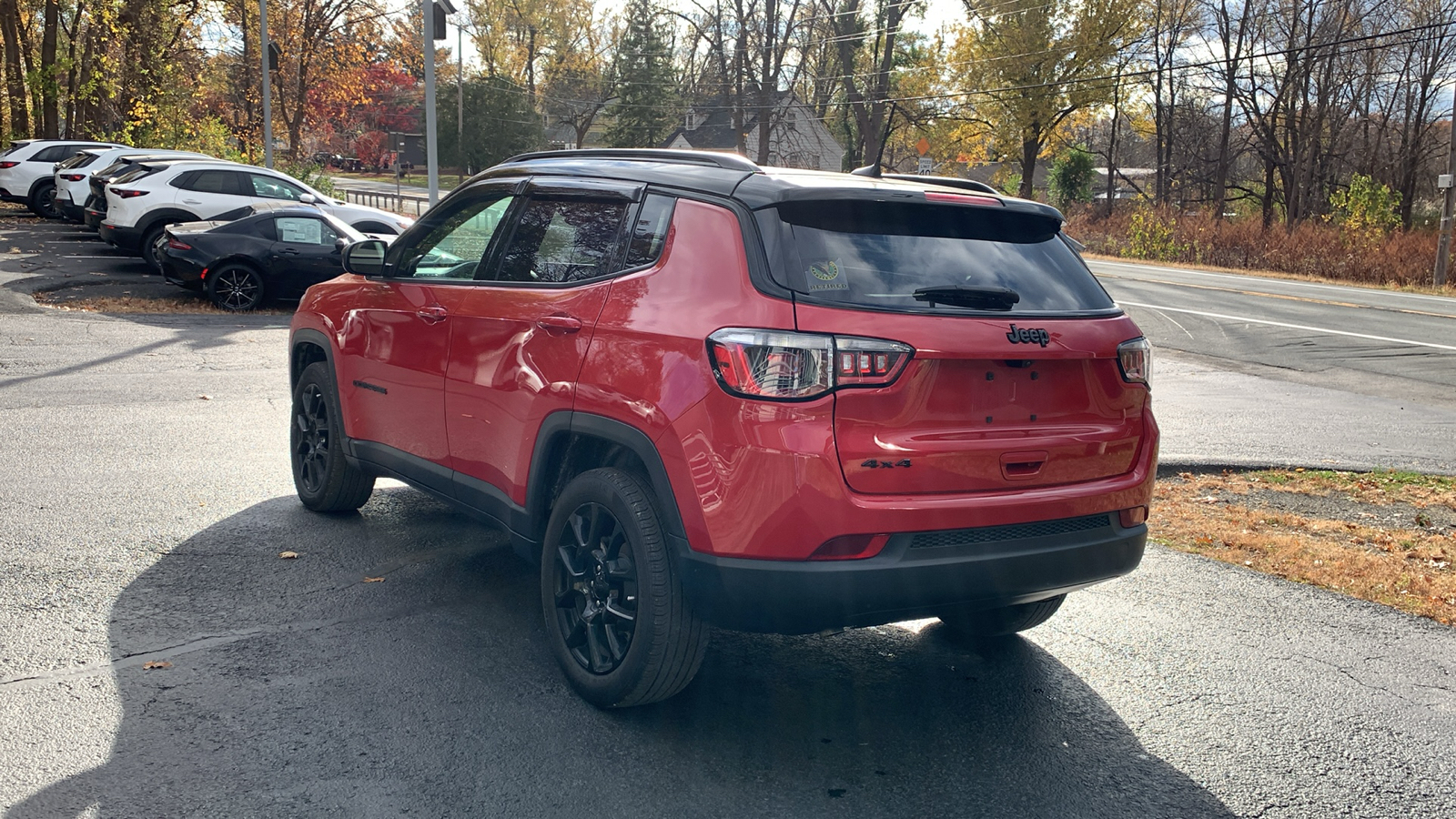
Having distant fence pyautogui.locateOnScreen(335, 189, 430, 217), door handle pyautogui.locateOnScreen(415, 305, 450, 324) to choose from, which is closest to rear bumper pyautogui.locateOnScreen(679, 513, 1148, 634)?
door handle pyautogui.locateOnScreen(415, 305, 450, 324)

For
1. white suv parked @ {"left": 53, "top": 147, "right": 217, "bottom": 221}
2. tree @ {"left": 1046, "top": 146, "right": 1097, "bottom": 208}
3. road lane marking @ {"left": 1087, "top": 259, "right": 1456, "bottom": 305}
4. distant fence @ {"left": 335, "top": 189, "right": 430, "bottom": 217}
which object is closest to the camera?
white suv parked @ {"left": 53, "top": 147, "right": 217, "bottom": 221}

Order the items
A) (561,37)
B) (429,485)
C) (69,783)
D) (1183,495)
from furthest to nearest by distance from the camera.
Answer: (561,37), (1183,495), (429,485), (69,783)

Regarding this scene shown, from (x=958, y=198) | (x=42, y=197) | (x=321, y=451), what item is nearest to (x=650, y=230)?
(x=958, y=198)

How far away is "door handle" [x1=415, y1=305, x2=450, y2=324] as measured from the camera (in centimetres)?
494

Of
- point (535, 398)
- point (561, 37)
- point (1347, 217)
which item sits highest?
point (561, 37)

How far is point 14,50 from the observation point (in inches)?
1522

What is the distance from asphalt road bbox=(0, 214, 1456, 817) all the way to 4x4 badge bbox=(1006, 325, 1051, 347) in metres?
1.34

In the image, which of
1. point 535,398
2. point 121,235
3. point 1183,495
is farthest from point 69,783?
point 121,235

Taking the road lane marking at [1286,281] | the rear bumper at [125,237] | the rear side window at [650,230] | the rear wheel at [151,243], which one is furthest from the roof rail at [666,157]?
the road lane marking at [1286,281]

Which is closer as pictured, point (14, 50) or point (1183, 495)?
point (1183, 495)

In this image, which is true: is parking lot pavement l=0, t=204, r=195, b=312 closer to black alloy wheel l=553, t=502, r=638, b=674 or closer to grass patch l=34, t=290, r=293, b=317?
grass patch l=34, t=290, r=293, b=317

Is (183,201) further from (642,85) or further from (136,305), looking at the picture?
(642,85)

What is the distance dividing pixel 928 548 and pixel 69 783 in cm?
258

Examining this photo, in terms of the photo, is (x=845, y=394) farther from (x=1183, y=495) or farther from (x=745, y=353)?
(x=1183, y=495)
